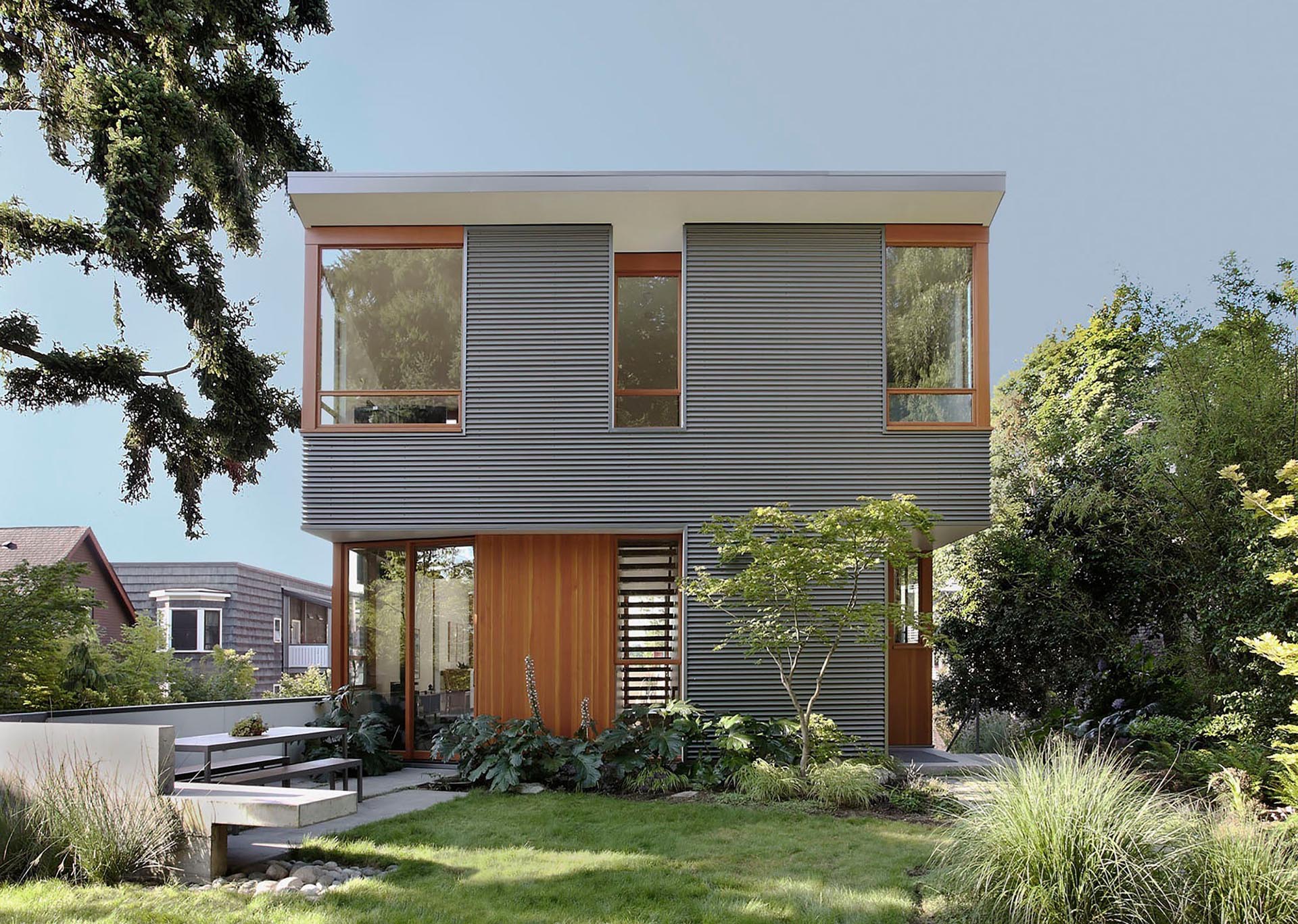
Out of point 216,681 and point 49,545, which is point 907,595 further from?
point 49,545

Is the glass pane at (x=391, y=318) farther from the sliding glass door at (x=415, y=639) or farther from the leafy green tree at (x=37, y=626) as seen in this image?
the leafy green tree at (x=37, y=626)

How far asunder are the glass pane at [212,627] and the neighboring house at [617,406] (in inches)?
476

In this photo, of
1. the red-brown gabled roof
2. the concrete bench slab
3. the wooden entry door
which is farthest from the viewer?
the red-brown gabled roof

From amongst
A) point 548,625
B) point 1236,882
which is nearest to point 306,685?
point 548,625

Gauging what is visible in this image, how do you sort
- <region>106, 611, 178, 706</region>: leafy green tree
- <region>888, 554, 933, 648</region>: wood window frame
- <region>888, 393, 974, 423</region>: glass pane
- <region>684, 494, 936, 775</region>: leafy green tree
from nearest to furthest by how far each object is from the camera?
<region>684, 494, 936, 775</region>: leafy green tree, <region>888, 393, 974, 423</region>: glass pane, <region>888, 554, 933, 648</region>: wood window frame, <region>106, 611, 178, 706</region>: leafy green tree

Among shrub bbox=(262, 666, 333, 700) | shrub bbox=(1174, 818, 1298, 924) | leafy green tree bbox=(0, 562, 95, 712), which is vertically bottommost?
shrub bbox=(262, 666, 333, 700)

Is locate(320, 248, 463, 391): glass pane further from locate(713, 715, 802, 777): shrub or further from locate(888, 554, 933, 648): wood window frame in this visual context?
locate(888, 554, 933, 648): wood window frame

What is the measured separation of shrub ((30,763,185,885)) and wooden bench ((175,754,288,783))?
89 cm

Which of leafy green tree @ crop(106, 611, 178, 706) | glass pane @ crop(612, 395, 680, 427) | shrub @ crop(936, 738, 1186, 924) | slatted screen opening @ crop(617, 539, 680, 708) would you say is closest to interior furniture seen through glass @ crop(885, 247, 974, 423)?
glass pane @ crop(612, 395, 680, 427)

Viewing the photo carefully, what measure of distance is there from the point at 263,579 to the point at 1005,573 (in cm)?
1612

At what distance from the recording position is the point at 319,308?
31.7 feet

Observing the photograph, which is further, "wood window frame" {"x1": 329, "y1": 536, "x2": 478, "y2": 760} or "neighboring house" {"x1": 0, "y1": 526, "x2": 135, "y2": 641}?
"neighboring house" {"x1": 0, "y1": 526, "x2": 135, "y2": 641}

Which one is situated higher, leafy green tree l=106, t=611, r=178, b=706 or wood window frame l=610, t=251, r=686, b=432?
wood window frame l=610, t=251, r=686, b=432

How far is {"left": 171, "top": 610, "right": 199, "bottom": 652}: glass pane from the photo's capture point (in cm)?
1980
